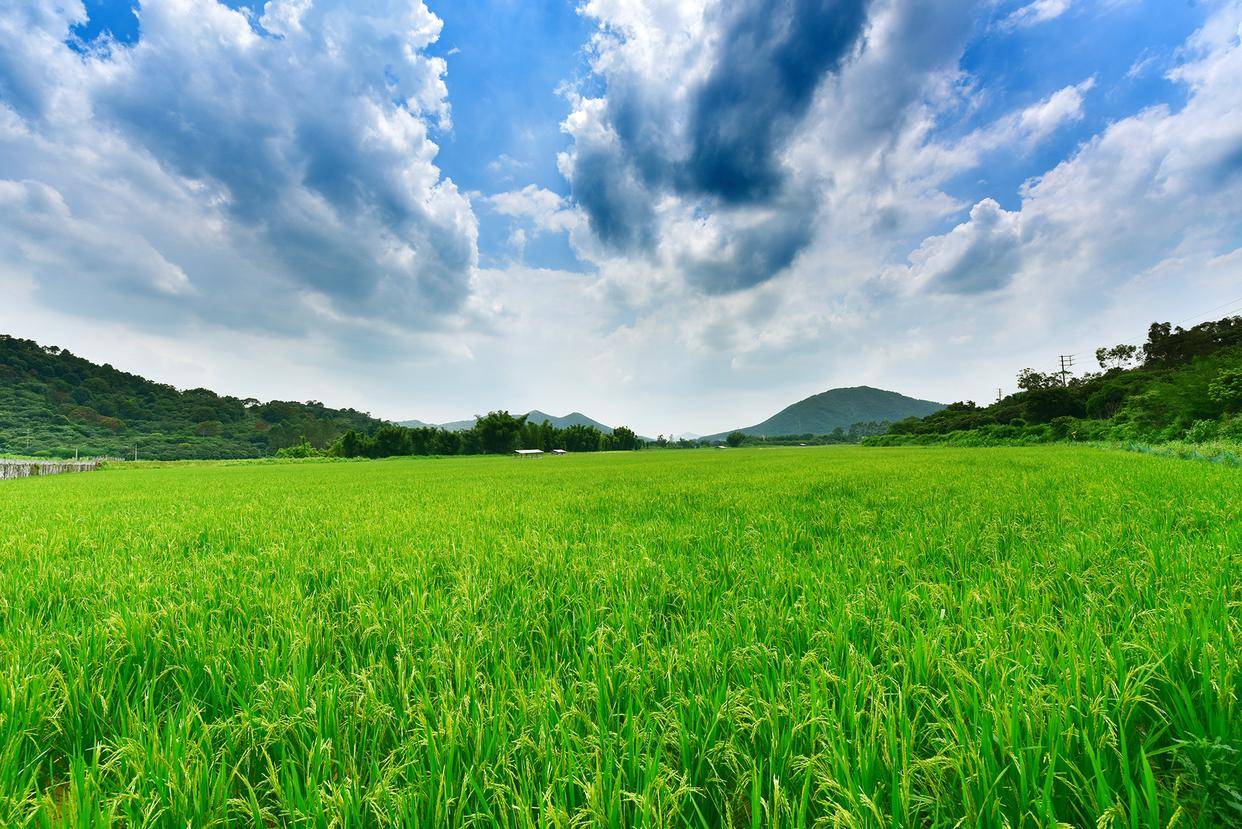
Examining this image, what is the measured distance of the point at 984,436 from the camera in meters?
51.2

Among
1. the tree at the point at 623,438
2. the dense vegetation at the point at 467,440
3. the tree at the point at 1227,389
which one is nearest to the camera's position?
the tree at the point at 1227,389

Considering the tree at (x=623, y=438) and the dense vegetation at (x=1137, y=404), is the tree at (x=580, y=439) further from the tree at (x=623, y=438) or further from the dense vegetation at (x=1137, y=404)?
the dense vegetation at (x=1137, y=404)

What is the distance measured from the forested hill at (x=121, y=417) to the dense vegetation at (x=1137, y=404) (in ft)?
380

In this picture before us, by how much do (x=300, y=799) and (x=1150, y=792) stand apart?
2.67 m

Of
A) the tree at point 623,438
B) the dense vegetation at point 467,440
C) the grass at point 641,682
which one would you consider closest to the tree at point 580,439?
the dense vegetation at point 467,440

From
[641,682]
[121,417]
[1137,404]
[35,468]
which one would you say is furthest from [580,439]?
[121,417]

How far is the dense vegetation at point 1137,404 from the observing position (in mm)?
25125

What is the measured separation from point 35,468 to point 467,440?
46228mm

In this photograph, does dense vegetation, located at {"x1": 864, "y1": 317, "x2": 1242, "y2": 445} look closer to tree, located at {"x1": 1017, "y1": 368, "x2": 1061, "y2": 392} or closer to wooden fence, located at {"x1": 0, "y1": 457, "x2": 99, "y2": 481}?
tree, located at {"x1": 1017, "y1": 368, "x2": 1061, "y2": 392}

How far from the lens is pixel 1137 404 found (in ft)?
114

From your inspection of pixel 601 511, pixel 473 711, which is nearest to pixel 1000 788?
pixel 473 711

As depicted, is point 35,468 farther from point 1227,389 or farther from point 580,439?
point 1227,389

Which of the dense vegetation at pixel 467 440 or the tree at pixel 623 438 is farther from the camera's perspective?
the tree at pixel 623 438

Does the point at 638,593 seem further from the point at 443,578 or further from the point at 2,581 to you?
the point at 2,581
